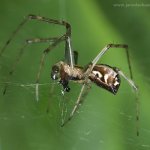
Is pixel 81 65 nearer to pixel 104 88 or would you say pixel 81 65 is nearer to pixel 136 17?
pixel 104 88

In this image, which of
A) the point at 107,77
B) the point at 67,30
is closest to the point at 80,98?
the point at 107,77

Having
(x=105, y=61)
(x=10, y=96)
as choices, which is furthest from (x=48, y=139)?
(x=105, y=61)

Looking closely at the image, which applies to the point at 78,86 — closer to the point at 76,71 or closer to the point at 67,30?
the point at 76,71

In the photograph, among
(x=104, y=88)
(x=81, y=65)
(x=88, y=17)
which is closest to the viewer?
(x=104, y=88)

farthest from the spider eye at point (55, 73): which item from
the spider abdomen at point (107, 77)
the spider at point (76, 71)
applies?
the spider abdomen at point (107, 77)

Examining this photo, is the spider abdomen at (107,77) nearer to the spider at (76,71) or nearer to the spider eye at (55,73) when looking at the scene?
the spider at (76,71)

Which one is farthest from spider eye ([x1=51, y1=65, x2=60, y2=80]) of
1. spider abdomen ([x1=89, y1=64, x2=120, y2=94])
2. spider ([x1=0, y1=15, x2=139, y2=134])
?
spider abdomen ([x1=89, y1=64, x2=120, y2=94])
